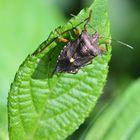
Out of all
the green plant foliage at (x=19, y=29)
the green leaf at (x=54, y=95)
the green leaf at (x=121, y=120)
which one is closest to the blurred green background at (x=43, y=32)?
the green plant foliage at (x=19, y=29)

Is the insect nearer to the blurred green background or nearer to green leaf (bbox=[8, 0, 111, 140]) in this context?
green leaf (bbox=[8, 0, 111, 140])

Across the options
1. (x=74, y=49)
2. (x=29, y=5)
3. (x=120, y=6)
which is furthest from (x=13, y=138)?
(x=120, y=6)

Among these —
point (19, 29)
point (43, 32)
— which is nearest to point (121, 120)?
point (43, 32)

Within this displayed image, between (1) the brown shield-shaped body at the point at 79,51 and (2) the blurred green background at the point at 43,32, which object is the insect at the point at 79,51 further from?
(2) the blurred green background at the point at 43,32

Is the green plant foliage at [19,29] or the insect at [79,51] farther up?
the green plant foliage at [19,29]

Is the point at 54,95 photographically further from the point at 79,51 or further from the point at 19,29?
the point at 19,29

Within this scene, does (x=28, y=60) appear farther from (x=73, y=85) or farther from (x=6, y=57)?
(x=6, y=57)

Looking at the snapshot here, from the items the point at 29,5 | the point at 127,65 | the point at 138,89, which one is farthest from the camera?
the point at 127,65

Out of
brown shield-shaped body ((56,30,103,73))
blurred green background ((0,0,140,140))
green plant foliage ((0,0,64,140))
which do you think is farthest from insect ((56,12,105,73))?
green plant foliage ((0,0,64,140))
